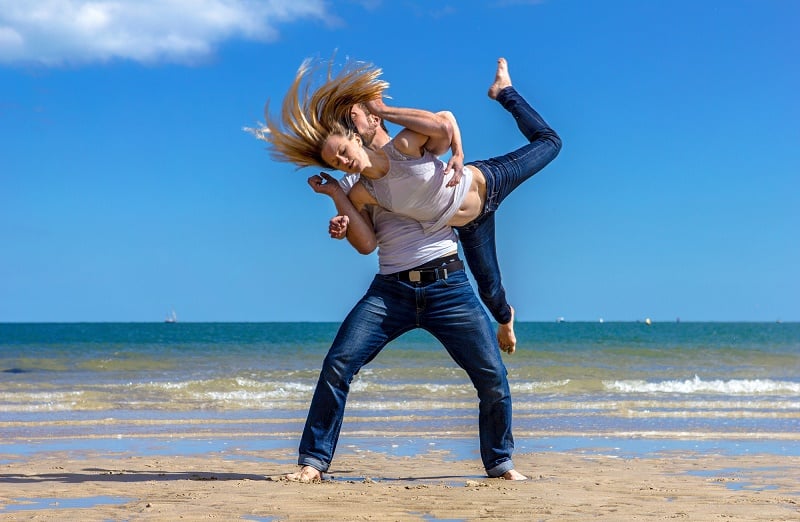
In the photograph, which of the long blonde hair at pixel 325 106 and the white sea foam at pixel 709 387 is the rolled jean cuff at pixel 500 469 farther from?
the white sea foam at pixel 709 387

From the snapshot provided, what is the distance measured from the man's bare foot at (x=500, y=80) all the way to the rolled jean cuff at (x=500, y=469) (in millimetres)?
2181

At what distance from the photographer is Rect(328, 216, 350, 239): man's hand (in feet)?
16.5

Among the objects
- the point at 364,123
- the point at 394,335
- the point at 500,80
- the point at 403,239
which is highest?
the point at 500,80

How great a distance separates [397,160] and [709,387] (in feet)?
43.9

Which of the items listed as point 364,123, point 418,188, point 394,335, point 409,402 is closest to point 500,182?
point 418,188

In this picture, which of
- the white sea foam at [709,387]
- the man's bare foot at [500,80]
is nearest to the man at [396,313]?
the man's bare foot at [500,80]

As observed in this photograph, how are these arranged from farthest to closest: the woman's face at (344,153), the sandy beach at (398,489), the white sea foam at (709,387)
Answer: the white sea foam at (709,387) < the woman's face at (344,153) < the sandy beach at (398,489)

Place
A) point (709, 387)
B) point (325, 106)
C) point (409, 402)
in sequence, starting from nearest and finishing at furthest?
point (325, 106) → point (409, 402) → point (709, 387)

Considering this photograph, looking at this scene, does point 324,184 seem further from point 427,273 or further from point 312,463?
point 312,463

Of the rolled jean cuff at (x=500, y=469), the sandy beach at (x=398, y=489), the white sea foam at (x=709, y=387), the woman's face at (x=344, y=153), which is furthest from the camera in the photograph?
the white sea foam at (x=709, y=387)

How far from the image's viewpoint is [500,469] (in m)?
5.81

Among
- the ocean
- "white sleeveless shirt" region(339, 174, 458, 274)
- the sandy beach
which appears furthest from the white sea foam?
"white sleeveless shirt" region(339, 174, 458, 274)

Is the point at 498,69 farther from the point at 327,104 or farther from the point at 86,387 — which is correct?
the point at 86,387

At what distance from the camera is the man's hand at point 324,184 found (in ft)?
17.2
